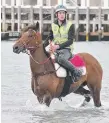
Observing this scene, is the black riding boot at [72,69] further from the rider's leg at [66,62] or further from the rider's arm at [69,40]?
the rider's arm at [69,40]

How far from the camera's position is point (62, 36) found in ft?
34.6

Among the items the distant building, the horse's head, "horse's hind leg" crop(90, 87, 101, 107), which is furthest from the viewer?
the distant building

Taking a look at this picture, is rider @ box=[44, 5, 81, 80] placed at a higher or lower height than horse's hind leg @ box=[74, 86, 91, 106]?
higher

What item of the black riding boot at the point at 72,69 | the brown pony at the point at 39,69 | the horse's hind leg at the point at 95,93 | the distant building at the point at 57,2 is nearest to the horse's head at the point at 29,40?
the brown pony at the point at 39,69

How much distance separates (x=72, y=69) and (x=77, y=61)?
30 centimetres

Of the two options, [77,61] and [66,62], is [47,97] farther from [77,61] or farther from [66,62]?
[77,61]

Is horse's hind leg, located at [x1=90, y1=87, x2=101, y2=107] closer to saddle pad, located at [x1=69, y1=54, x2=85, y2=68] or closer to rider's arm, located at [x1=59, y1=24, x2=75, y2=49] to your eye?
saddle pad, located at [x1=69, y1=54, x2=85, y2=68]

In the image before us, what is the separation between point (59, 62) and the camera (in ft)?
34.6

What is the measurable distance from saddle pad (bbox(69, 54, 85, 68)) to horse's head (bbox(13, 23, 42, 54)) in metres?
0.84

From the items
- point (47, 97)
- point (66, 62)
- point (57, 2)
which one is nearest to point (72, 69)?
point (66, 62)

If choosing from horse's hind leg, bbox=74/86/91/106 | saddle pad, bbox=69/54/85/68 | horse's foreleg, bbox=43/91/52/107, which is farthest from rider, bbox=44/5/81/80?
horse's hind leg, bbox=74/86/91/106

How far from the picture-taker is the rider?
34.3 feet

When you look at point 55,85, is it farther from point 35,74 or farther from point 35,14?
point 35,14

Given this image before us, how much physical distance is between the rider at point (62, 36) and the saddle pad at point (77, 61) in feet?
0.69
